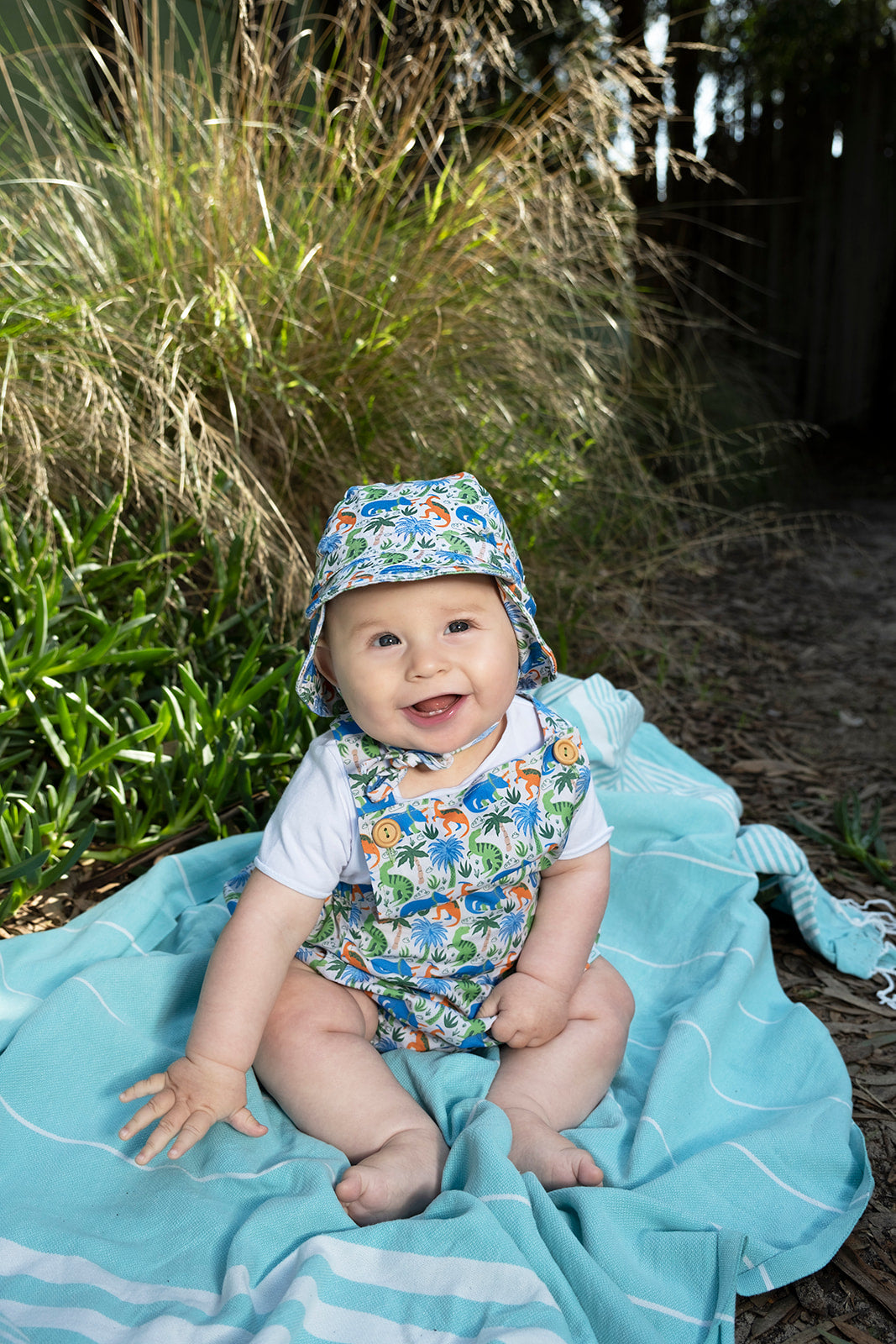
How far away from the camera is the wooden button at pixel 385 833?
56.1 inches

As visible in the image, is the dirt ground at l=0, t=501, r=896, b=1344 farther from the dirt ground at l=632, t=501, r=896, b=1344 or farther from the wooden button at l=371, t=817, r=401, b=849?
the wooden button at l=371, t=817, r=401, b=849

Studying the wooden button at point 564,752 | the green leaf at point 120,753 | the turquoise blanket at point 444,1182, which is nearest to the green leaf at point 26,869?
the turquoise blanket at point 444,1182

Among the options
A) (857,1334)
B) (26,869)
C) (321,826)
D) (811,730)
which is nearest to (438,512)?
(321,826)

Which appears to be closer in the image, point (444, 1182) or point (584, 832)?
point (444, 1182)

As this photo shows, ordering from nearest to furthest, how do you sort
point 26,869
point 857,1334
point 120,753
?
point 857,1334 → point 26,869 → point 120,753

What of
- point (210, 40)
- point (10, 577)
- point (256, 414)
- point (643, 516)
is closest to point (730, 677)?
point (643, 516)

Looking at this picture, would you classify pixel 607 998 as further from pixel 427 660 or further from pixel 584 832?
pixel 427 660

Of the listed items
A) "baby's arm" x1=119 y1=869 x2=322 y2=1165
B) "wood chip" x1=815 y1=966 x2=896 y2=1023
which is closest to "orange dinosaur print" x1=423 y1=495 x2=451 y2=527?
"baby's arm" x1=119 y1=869 x2=322 y2=1165

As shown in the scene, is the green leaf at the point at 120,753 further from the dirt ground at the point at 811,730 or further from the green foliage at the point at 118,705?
the dirt ground at the point at 811,730

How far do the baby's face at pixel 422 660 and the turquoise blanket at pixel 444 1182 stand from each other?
51 centimetres

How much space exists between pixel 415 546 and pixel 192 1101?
0.75 m

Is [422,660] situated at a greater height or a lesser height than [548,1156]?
greater

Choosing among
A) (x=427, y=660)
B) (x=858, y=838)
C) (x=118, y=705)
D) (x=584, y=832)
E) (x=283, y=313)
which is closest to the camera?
(x=427, y=660)

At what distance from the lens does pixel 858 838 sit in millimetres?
2398
